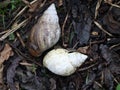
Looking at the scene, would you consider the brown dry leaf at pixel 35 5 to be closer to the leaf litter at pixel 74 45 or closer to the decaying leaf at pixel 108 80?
the leaf litter at pixel 74 45

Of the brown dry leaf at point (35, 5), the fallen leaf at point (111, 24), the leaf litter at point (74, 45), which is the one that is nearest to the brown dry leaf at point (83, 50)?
the leaf litter at point (74, 45)

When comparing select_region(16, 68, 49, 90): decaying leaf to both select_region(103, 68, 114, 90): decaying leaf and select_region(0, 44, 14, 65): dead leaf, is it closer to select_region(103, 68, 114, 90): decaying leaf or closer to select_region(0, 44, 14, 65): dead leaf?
select_region(0, 44, 14, 65): dead leaf

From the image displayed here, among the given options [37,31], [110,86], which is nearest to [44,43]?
[37,31]

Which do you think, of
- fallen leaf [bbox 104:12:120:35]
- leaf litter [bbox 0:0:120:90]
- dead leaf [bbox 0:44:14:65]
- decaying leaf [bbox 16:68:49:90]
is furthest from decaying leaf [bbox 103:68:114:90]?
dead leaf [bbox 0:44:14:65]

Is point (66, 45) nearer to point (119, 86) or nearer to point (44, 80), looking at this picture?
point (44, 80)

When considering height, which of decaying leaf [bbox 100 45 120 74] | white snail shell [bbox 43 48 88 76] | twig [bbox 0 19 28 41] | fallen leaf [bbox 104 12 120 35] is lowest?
decaying leaf [bbox 100 45 120 74]

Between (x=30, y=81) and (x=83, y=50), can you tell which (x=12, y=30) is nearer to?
(x=30, y=81)
